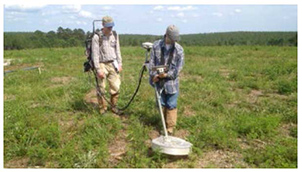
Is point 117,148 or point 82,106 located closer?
point 117,148

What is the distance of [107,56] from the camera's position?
5500 millimetres

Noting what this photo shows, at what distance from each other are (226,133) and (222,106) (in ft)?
5.47

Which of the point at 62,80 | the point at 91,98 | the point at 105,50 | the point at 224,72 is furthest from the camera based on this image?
the point at 224,72

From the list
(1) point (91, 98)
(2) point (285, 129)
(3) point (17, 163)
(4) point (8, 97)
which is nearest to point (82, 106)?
(1) point (91, 98)

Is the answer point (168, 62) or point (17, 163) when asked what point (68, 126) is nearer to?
point (17, 163)

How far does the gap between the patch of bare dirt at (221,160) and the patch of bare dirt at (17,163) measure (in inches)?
99.5

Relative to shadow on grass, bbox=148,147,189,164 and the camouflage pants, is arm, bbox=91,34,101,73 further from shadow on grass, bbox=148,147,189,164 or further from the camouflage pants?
shadow on grass, bbox=148,147,189,164

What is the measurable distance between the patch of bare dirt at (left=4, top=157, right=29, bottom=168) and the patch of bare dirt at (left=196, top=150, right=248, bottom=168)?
8.29 feet

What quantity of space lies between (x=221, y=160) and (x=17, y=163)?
3023 millimetres

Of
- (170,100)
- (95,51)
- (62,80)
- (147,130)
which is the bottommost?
(147,130)

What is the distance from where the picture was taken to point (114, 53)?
564 cm

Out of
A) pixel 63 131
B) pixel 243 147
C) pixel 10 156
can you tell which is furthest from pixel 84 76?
pixel 243 147

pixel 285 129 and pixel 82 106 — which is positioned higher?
pixel 82 106

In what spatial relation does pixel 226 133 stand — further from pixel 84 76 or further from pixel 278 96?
pixel 84 76
